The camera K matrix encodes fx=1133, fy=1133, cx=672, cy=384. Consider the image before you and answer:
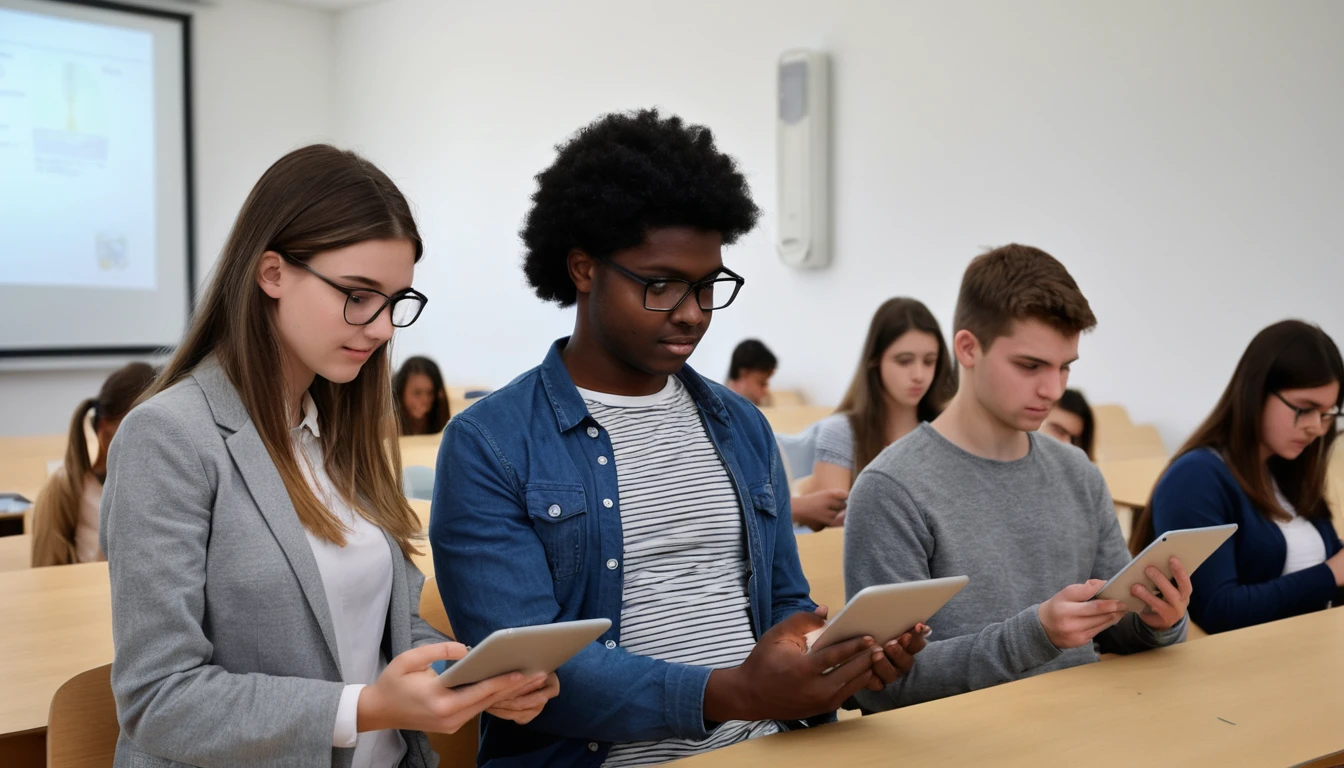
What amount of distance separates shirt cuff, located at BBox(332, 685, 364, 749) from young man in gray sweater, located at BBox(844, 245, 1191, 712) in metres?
0.81

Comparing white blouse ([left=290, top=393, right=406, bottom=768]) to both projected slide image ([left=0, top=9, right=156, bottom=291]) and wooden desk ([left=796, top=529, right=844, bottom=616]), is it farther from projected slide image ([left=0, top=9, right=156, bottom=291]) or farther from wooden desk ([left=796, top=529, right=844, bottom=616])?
projected slide image ([left=0, top=9, right=156, bottom=291])

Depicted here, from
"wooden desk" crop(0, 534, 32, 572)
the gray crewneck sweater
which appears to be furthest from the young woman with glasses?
"wooden desk" crop(0, 534, 32, 572)

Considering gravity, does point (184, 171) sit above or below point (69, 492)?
above

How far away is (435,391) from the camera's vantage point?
183 inches

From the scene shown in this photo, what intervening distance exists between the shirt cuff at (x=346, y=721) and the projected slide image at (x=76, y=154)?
719 centimetres

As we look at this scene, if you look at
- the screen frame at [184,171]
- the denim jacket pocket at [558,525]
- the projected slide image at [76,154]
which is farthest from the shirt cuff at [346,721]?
the projected slide image at [76,154]

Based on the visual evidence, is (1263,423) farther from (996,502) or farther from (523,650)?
(523,650)

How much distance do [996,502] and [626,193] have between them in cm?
79

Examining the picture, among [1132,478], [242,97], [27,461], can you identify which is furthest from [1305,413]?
[242,97]

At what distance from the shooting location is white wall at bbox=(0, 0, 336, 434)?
823 cm

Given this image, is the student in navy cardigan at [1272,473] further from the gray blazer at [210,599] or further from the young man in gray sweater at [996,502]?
the gray blazer at [210,599]

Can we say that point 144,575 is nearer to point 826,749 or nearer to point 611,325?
point 611,325

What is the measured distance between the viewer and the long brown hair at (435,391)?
15.0 ft

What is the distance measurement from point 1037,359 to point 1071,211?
133 inches
